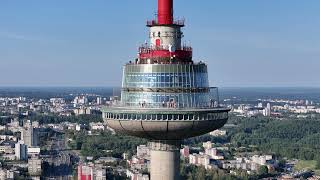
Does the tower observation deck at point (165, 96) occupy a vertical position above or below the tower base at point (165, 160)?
above

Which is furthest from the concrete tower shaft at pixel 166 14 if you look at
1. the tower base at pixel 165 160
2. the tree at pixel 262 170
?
the tree at pixel 262 170

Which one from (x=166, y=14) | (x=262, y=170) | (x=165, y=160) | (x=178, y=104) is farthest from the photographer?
(x=262, y=170)

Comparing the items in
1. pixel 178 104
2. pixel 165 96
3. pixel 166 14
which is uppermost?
pixel 166 14

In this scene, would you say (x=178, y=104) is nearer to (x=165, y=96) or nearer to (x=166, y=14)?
(x=165, y=96)

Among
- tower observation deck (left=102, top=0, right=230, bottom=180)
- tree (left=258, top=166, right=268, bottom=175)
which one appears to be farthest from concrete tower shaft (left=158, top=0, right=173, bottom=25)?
tree (left=258, top=166, right=268, bottom=175)

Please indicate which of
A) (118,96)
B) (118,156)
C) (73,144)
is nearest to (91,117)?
(73,144)

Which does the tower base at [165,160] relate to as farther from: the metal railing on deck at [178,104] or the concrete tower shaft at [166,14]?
the concrete tower shaft at [166,14]

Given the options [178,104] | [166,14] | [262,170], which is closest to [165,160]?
[178,104]

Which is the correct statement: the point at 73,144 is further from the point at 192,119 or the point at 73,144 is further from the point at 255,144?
the point at 192,119
